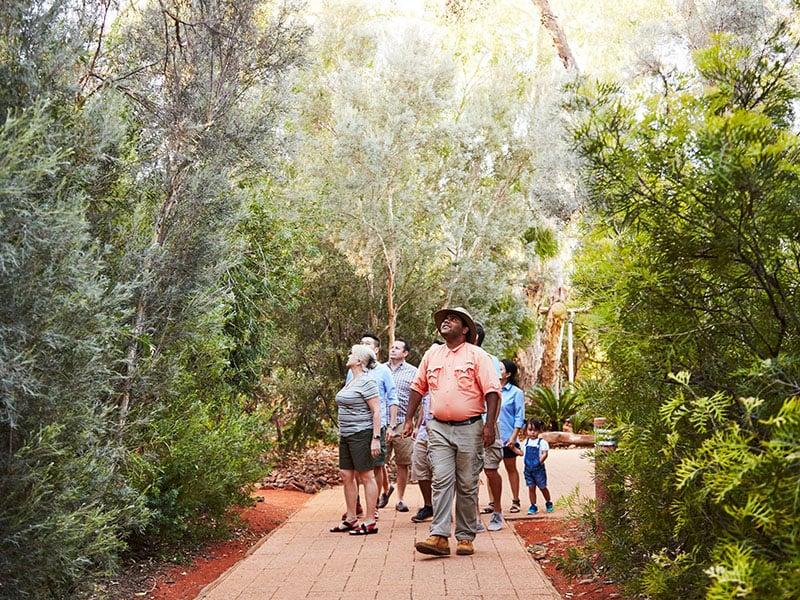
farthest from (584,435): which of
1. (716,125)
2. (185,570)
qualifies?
(716,125)

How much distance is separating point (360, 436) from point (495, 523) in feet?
5.69

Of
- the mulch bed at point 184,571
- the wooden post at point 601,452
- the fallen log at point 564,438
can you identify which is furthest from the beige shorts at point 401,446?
the fallen log at point 564,438

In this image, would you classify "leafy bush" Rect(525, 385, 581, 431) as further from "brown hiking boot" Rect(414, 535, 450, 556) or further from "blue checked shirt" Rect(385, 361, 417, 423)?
"brown hiking boot" Rect(414, 535, 450, 556)

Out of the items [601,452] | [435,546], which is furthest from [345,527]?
[601,452]

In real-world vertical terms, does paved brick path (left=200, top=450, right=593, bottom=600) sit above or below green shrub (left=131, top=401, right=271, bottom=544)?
below

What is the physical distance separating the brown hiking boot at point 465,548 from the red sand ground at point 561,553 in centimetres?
67

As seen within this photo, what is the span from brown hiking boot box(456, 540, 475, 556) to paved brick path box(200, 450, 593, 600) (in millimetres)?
64

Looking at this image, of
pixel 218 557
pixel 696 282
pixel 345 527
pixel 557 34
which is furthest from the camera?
pixel 557 34

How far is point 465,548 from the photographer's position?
27.9 ft

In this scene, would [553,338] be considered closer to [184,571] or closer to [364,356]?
[364,356]

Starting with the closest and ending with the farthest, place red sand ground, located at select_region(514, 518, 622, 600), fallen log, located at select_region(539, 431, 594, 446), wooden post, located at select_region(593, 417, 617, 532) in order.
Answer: wooden post, located at select_region(593, 417, 617, 532)
red sand ground, located at select_region(514, 518, 622, 600)
fallen log, located at select_region(539, 431, 594, 446)

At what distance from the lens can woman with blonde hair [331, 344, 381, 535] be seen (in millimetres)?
9977

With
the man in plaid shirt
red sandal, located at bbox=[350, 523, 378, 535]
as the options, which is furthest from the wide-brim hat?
the man in plaid shirt

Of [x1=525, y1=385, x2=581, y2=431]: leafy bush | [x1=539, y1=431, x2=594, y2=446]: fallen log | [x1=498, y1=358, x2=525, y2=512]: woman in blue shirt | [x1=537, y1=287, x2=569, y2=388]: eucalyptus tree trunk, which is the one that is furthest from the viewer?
[x1=537, y1=287, x2=569, y2=388]: eucalyptus tree trunk
